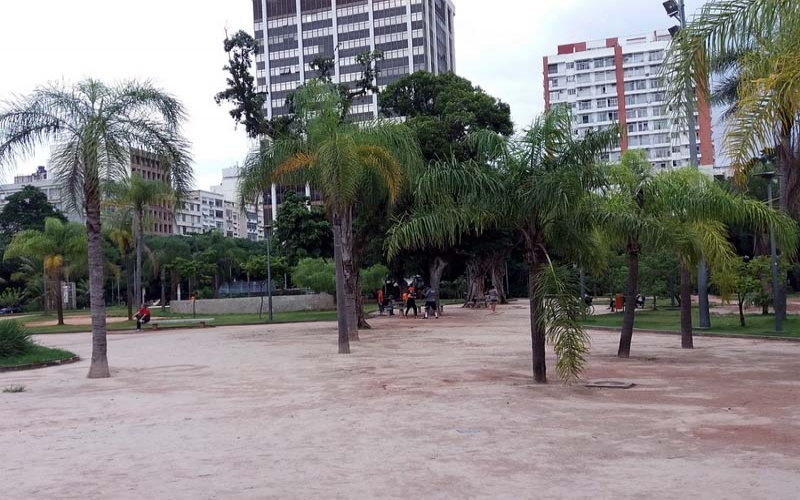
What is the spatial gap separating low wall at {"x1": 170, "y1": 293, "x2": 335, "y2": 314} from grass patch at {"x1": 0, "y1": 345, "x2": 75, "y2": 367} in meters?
28.3

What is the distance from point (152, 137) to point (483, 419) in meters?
10.5

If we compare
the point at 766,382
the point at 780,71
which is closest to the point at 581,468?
the point at 780,71

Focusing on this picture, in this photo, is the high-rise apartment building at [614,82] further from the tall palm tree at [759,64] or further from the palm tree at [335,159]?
the tall palm tree at [759,64]

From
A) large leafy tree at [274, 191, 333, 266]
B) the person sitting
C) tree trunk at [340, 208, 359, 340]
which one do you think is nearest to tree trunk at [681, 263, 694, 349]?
tree trunk at [340, 208, 359, 340]

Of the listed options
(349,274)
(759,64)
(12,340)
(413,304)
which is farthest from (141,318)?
(759,64)

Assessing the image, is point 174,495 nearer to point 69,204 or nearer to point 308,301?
point 69,204

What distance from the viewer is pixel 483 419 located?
29.4 ft

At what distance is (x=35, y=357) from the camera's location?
1866cm

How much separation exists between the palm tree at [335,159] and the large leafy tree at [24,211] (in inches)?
2544

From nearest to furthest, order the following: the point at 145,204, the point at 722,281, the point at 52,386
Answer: the point at 52,386, the point at 722,281, the point at 145,204

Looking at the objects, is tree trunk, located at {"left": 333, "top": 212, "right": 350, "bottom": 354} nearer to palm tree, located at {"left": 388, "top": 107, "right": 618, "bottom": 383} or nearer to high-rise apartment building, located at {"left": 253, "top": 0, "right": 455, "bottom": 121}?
palm tree, located at {"left": 388, "top": 107, "right": 618, "bottom": 383}

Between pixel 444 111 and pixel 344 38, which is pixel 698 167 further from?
pixel 344 38

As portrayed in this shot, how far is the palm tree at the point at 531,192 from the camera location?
38.0 feet

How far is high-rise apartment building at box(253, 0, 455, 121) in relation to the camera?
10406 centimetres
